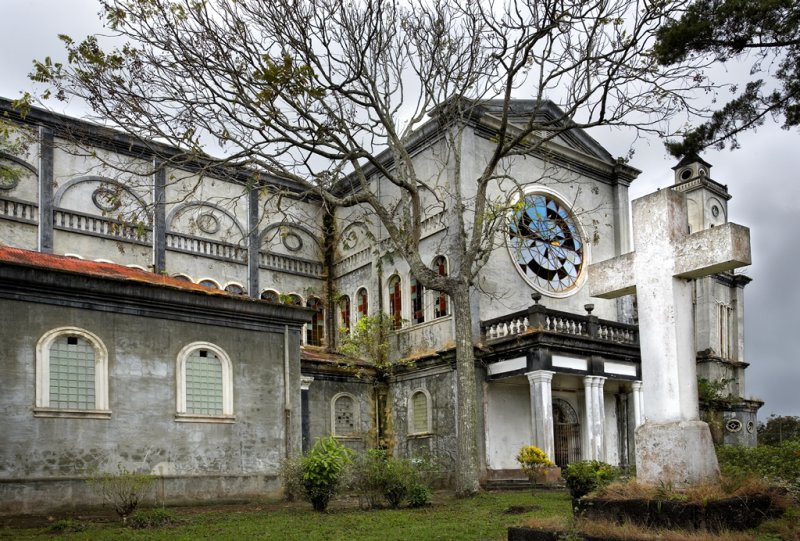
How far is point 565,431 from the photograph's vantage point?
22.4 metres

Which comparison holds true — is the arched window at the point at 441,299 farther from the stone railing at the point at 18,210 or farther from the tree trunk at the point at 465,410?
the stone railing at the point at 18,210

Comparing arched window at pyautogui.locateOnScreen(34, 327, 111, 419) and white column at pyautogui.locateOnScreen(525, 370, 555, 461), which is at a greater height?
arched window at pyautogui.locateOnScreen(34, 327, 111, 419)

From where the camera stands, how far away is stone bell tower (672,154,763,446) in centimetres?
2672

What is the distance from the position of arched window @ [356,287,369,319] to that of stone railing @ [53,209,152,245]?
23.4ft

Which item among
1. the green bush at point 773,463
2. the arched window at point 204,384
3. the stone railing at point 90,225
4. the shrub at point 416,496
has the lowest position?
the shrub at point 416,496

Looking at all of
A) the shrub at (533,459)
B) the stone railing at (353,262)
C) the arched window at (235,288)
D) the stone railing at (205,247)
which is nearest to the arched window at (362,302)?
the stone railing at (353,262)

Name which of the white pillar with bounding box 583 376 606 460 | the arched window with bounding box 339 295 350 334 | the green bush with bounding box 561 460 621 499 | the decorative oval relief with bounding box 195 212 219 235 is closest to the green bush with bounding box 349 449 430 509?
the green bush with bounding box 561 460 621 499

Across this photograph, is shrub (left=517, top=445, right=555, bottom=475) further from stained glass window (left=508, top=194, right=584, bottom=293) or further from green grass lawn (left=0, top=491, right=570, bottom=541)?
stained glass window (left=508, top=194, right=584, bottom=293)

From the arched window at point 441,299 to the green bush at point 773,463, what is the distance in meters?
12.2

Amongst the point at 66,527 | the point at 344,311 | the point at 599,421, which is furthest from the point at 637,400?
the point at 66,527

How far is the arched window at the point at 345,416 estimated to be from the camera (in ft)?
71.3

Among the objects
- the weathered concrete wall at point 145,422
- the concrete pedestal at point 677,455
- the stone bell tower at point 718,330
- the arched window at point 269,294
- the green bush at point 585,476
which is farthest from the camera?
the stone bell tower at point 718,330

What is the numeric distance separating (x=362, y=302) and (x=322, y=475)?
12.4m

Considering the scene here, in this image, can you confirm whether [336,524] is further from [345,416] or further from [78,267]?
[345,416]
